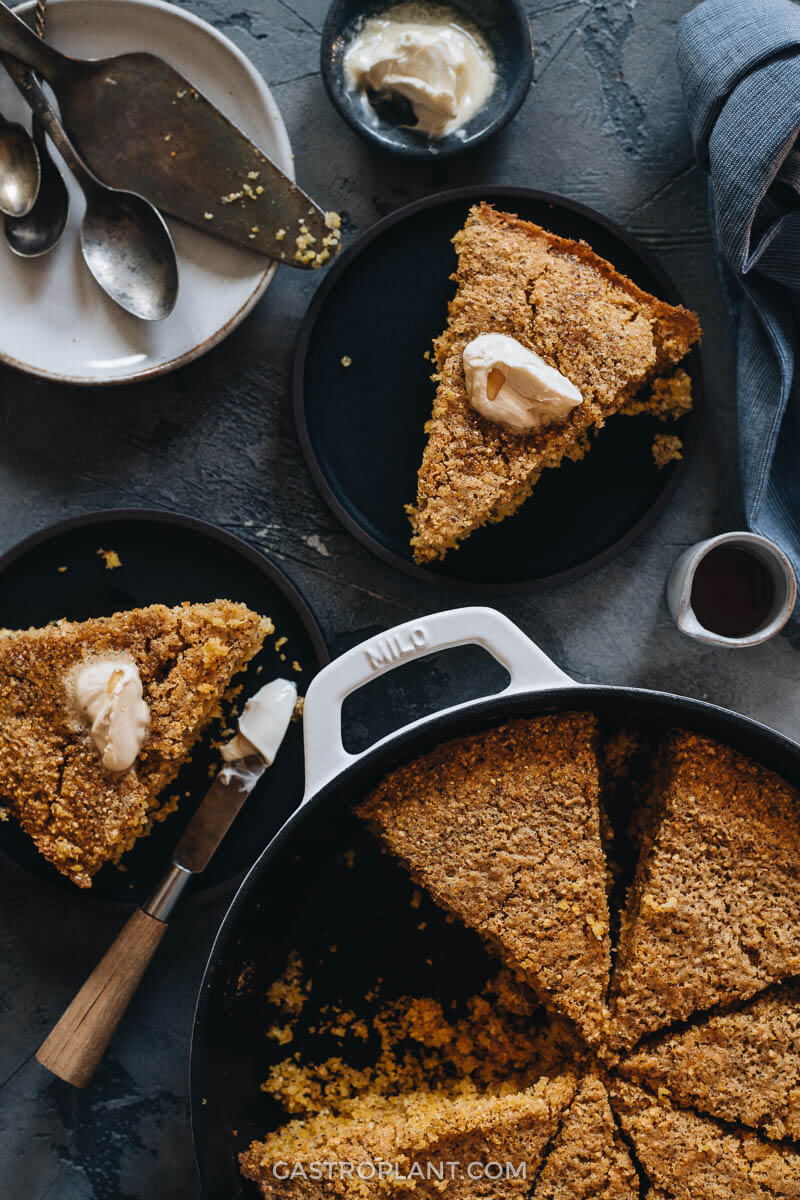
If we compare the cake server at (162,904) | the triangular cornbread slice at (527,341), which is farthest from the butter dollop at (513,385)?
the cake server at (162,904)

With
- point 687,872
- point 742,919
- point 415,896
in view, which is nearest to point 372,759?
point 415,896

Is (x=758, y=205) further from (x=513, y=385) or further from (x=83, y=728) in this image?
(x=83, y=728)

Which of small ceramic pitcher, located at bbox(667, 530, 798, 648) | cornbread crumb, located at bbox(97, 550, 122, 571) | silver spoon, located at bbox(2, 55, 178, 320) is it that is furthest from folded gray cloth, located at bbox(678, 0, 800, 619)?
cornbread crumb, located at bbox(97, 550, 122, 571)

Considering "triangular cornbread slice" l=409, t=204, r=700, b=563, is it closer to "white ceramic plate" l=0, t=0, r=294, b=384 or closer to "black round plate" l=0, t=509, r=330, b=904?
"black round plate" l=0, t=509, r=330, b=904

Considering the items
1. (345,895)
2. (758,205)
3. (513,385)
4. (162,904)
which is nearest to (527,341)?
(513,385)

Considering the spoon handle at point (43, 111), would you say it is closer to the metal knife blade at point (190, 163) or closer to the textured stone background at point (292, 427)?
the metal knife blade at point (190, 163)

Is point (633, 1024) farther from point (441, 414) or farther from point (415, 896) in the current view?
point (441, 414)
